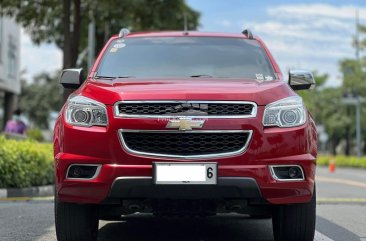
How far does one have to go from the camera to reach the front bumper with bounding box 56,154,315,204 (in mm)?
4285

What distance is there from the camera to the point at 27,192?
35.6ft

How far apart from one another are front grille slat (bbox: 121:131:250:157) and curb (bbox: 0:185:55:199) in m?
6.36

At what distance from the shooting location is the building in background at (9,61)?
97.1 feet

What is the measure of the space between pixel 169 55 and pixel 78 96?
1.27 meters

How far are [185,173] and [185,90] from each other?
2.15 ft

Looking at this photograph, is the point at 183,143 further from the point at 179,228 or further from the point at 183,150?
the point at 179,228

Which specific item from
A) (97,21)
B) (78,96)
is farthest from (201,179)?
(97,21)

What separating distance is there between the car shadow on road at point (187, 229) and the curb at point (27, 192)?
4.11 m

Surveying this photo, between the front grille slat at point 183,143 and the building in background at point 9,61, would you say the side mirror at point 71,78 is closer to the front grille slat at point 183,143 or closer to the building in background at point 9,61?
the front grille slat at point 183,143

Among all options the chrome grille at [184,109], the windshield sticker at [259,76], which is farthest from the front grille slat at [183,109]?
the windshield sticker at [259,76]

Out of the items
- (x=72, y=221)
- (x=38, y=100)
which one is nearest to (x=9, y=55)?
(x=72, y=221)

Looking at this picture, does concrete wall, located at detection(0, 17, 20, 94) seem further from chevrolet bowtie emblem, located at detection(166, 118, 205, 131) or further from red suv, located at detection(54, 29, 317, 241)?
chevrolet bowtie emblem, located at detection(166, 118, 205, 131)

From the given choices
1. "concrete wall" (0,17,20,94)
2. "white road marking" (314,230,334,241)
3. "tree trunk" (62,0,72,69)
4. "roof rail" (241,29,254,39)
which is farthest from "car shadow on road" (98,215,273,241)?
"concrete wall" (0,17,20,94)

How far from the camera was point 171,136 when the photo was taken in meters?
4.36
